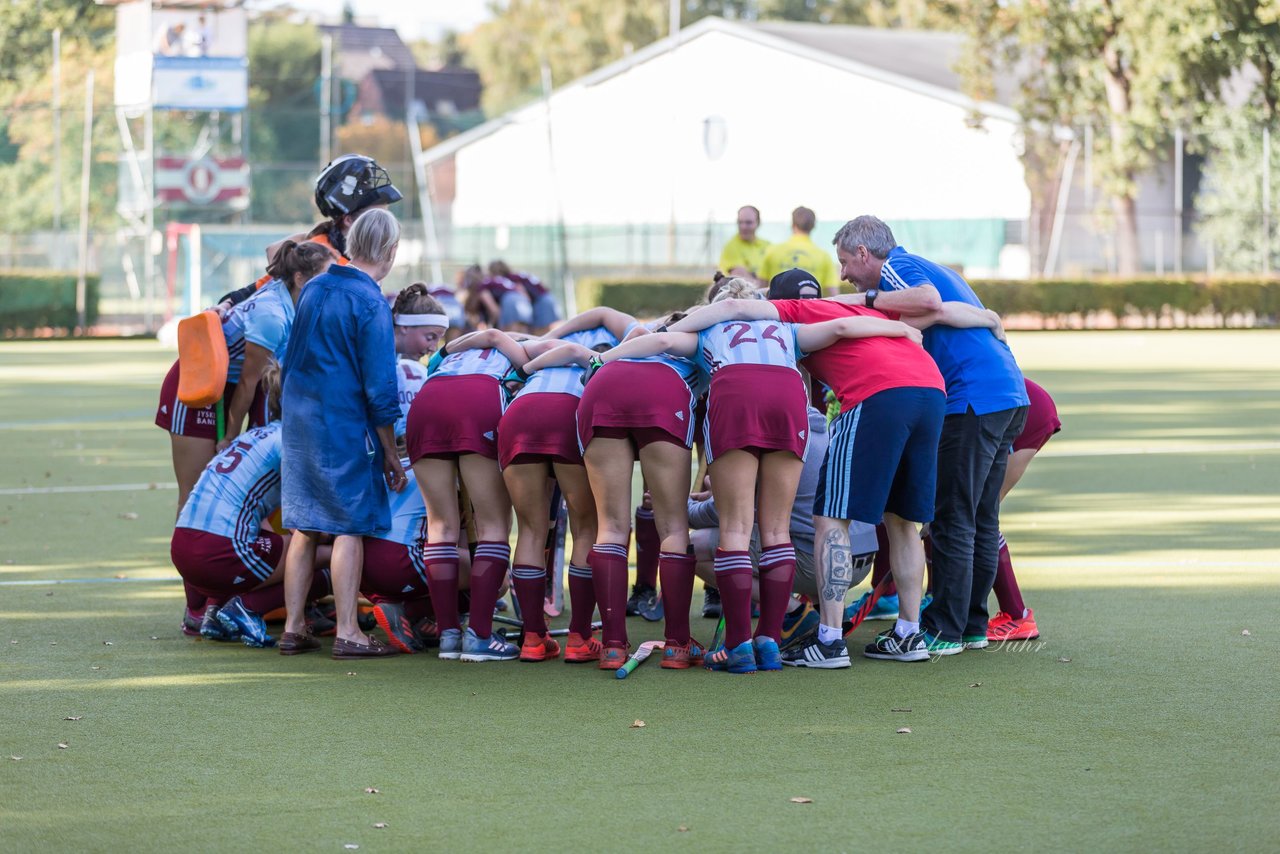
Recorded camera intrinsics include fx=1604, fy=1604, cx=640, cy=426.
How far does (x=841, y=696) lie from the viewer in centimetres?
629

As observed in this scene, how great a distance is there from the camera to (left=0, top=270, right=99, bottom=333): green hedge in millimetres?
34281

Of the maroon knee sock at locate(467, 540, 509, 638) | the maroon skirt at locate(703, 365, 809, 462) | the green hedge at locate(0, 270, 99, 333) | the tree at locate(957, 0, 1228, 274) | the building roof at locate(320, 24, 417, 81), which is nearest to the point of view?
the maroon skirt at locate(703, 365, 809, 462)

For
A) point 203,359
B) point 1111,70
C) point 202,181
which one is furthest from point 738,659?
point 1111,70

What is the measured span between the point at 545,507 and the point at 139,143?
44.8 m

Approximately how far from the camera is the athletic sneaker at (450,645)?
7102 millimetres

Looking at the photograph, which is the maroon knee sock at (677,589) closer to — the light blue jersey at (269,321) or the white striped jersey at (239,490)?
the white striped jersey at (239,490)

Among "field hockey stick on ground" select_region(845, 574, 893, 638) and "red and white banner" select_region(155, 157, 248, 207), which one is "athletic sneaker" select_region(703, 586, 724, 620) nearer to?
"field hockey stick on ground" select_region(845, 574, 893, 638)

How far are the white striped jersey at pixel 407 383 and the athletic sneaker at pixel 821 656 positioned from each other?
2.07m

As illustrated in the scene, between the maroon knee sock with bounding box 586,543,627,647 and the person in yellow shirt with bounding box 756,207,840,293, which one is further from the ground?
the person in yellow shirt with bounding box 756,207,840,293

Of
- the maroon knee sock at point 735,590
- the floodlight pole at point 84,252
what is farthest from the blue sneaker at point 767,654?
the floodlight pole at point 84,252

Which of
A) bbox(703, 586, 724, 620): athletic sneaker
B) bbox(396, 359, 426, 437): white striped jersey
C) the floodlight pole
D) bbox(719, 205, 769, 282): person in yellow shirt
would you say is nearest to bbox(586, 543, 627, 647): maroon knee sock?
bbox(396, 359, 426, 437): white striped jersey

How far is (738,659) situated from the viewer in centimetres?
670

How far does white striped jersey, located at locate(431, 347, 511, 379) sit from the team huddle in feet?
0.06

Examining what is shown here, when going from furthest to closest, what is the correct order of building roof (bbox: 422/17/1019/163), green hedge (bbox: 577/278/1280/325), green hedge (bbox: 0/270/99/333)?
building roof (bbox: 422/17/1019/163), green hedge (bbox: 577/278/1280/325), green hedge (bbox: 0/270/99/333)
